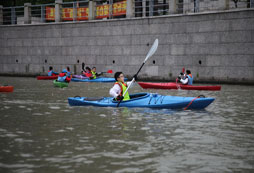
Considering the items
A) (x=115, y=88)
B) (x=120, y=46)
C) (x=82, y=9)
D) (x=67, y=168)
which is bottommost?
(x=67, y=168)

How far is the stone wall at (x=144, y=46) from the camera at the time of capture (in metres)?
20.0

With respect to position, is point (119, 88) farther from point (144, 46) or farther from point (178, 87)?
point (144, 46)

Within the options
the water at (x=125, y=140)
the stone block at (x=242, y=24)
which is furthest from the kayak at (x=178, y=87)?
the water at (x=125, y=140)

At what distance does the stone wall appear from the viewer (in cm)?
2002

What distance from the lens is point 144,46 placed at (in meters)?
23.8

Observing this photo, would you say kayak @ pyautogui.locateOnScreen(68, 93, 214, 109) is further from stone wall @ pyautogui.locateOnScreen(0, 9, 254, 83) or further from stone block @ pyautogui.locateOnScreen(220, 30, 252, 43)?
stone block @ pyautogui.locateOnScreen(220, 30, 252, 43)

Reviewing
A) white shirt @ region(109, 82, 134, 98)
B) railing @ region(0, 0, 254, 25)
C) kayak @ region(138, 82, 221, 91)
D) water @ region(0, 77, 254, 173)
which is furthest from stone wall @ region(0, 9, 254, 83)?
white shirt @ region(109, 82, 134, 98)

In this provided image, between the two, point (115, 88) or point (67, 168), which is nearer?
point (67, 168)

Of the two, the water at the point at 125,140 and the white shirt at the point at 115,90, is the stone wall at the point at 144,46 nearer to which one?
the water at the point at 125,140

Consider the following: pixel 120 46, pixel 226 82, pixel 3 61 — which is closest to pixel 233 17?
pixel 226 82

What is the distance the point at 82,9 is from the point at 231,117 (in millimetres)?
19743

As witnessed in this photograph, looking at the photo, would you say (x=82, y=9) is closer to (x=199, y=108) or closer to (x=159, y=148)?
(x=199, y=108)

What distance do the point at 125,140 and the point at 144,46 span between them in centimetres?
1755

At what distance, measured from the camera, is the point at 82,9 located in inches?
1060
